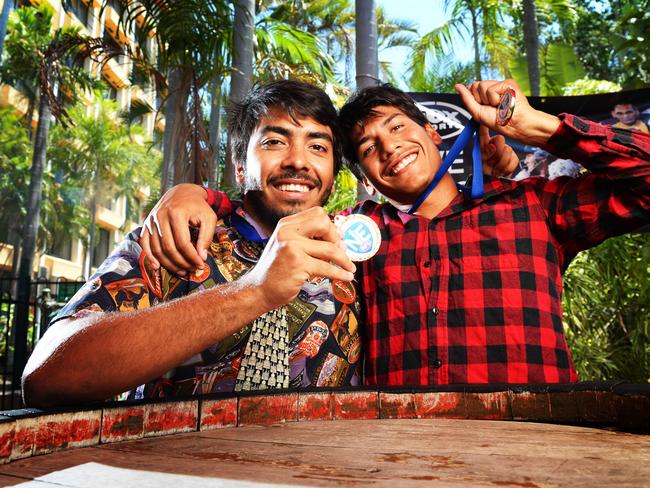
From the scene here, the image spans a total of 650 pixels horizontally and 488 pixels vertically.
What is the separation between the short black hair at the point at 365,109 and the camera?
109 inches

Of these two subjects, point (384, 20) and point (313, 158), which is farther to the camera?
point (384, 20)

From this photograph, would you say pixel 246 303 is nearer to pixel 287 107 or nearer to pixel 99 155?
pixel 287 107

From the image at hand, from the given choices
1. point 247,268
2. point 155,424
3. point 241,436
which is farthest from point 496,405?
point 247,268

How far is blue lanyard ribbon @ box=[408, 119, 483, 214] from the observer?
250cm

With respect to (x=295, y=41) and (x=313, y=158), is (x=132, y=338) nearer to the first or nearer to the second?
(x=313, y=158)

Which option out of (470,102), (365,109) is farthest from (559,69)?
(470,102)

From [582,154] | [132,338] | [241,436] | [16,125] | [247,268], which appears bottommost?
[241,436]

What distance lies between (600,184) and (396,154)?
867 mm

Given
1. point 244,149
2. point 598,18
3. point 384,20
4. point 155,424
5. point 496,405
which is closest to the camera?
point 155,424

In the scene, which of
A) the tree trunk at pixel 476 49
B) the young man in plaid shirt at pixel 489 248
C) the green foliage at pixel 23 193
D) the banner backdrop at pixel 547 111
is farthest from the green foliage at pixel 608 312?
the green foliage at pixel 23 193

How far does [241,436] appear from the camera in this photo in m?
1.38

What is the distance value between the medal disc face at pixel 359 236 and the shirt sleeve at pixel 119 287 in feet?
2.34

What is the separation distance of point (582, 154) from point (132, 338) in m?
1.91

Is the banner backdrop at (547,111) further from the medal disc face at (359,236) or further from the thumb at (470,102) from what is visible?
the medal disc face at (359,236)
